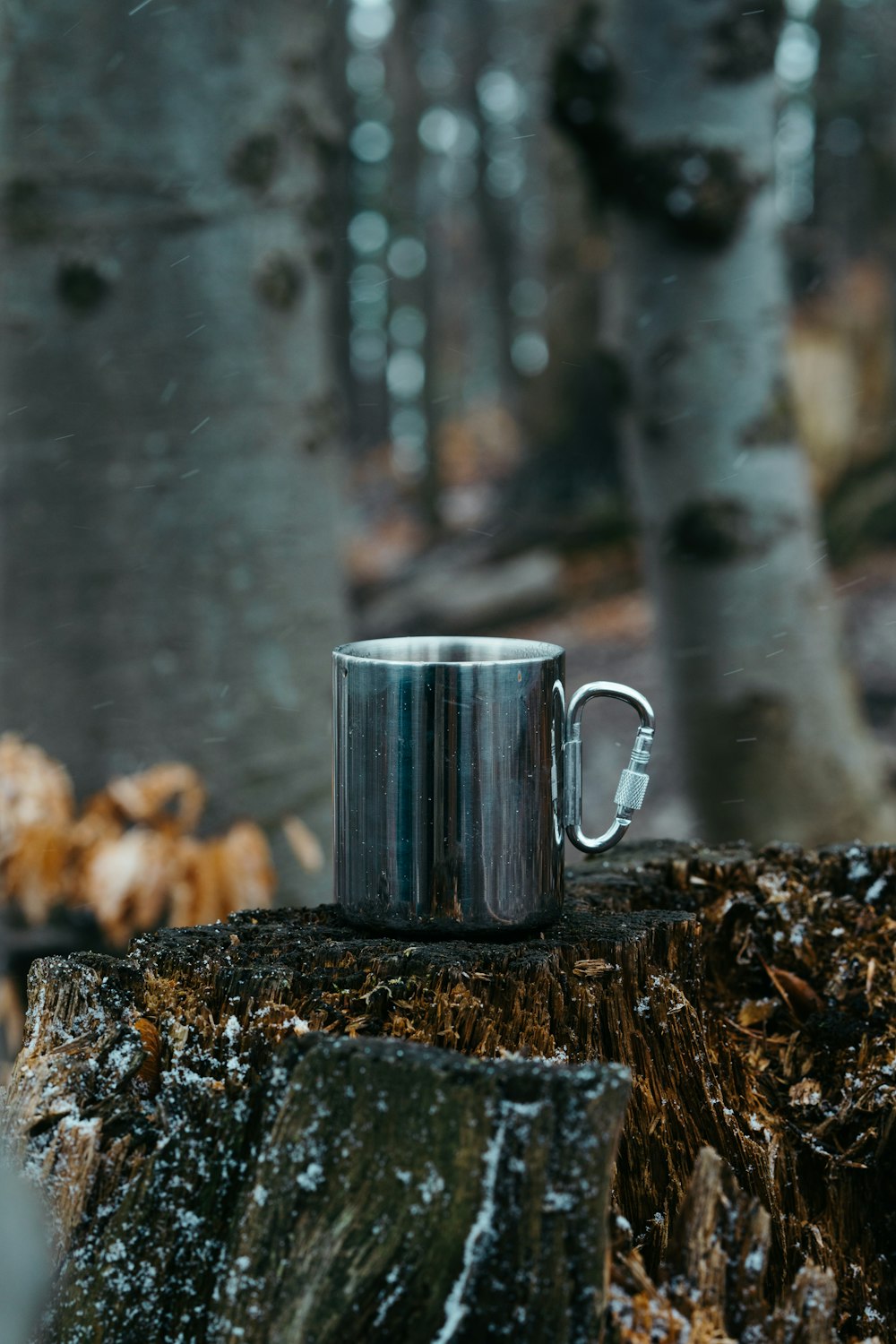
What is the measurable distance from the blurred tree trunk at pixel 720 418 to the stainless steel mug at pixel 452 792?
6.24 ft

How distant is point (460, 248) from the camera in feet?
81.1

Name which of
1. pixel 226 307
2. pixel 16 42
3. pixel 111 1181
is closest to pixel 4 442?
pixel 226 307

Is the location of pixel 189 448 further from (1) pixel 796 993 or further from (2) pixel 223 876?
(1) pixel 796 993

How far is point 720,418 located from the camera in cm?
339

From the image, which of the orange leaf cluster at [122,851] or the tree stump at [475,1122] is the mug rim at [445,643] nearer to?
the tree stump at [475,1122]

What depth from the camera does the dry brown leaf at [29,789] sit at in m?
2.92

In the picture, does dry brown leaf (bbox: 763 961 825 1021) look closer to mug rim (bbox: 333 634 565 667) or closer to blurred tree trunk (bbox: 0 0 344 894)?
mug rim (bbox: 333 634 565 667)

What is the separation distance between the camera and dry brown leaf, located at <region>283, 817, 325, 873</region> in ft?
10.2

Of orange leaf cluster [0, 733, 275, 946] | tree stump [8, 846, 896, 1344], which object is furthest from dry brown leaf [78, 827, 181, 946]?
tree stump [8, 846, 896, 1344]

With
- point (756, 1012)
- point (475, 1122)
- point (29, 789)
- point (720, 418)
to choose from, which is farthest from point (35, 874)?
point (720, 418)

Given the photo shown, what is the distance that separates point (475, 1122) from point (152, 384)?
2.25m

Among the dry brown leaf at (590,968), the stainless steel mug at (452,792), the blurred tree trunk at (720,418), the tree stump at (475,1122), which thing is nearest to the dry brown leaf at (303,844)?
the blurred tree trunk at (720,418)

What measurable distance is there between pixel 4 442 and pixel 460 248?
2319cm

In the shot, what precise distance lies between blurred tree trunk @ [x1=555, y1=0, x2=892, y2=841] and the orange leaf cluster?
4.51 feet
